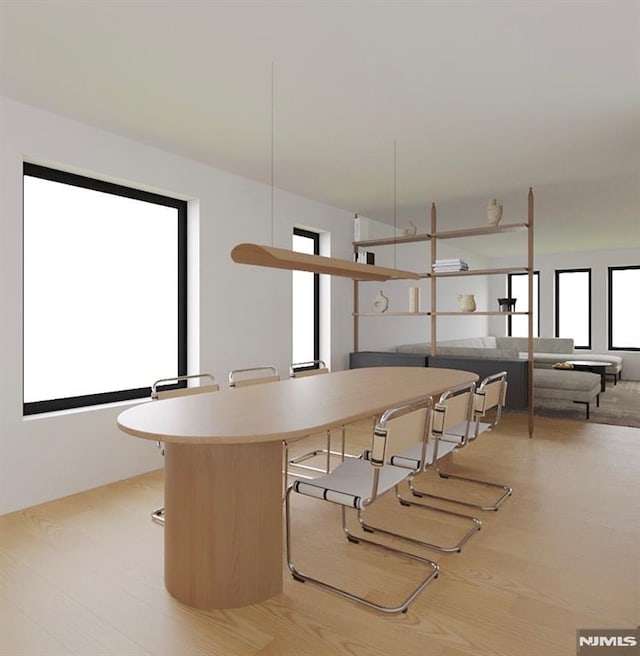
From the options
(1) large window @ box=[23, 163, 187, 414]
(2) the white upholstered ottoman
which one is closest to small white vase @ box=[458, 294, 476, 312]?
(2) the white upholstered ottoman

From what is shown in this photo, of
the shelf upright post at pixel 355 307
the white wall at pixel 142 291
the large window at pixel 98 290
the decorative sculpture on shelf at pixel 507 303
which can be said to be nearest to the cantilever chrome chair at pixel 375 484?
the white wall at pixel 142 291

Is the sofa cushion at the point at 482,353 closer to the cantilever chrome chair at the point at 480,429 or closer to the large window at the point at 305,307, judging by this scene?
the large window at the point at 305,307

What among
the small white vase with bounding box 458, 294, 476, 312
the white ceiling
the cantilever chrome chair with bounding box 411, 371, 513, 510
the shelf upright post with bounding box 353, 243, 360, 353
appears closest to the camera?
the white ceiling

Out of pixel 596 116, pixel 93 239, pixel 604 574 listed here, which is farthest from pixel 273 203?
pixel 604 574

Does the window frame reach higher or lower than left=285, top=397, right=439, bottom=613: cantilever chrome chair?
higher

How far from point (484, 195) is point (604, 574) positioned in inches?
159

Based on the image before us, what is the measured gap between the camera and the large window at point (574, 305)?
381 inches

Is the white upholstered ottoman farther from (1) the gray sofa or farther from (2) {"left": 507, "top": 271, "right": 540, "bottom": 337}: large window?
(2) {"left": 507, "top": 271, "right": 540, "bottom": 337}: large window

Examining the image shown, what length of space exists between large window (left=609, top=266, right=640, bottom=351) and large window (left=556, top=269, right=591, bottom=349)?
1.25 ft

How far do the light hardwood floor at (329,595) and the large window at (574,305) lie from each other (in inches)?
280

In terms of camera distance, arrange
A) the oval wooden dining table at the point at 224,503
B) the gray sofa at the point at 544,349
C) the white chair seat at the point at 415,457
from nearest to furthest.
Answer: the oval wooden dining table at the point at 224,503 < the white chair seat at the point at 415,457 < the gray sofa at the point at 544,349

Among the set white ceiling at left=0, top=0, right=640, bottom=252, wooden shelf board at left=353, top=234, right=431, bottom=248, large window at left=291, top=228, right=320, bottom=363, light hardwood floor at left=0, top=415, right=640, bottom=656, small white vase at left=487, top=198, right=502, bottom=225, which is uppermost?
white ceiling at left=0, top=0, right=640, bottom=252

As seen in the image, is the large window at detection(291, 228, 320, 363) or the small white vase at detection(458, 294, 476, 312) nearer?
the small white vase at detection(458, 294, 476, 312)

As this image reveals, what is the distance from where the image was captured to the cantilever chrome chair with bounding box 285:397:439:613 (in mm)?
2008
